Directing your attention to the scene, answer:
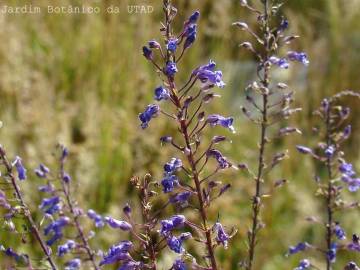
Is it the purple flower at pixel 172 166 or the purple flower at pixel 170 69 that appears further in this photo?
the purple flower at pixel 172 166

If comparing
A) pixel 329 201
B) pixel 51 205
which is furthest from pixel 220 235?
pixel 51 205

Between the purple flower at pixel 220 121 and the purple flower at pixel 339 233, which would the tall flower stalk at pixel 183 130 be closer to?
the purple flower at pixel 220 121

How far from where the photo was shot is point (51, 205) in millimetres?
3301

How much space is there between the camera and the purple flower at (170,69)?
218cm

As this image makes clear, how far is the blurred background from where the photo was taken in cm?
658

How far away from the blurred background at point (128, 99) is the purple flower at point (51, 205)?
6.51 feet

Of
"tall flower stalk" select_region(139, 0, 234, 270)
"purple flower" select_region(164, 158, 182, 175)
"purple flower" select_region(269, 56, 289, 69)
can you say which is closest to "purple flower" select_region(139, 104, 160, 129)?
"tall flower stalk" select_region(139, 0, 234, 270)

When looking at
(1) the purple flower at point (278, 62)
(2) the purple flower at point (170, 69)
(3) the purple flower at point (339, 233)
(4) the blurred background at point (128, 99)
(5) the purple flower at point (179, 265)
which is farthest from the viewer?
(4) the blurred background at point (128, 99)

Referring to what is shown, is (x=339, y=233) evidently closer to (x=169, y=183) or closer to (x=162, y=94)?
(x=169, y=183)

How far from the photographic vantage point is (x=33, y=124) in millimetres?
7211

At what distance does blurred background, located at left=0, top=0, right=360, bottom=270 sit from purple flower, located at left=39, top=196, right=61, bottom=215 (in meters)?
1.98

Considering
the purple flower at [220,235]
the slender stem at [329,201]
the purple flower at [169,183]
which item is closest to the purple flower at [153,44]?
the purple flower at [169,183]

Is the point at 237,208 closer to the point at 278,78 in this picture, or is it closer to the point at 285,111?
the point at 278,78

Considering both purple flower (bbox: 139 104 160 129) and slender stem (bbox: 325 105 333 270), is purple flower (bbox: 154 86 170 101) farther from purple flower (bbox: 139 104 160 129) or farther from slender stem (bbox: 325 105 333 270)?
slender stem (bbox: 325 105 333 270)
